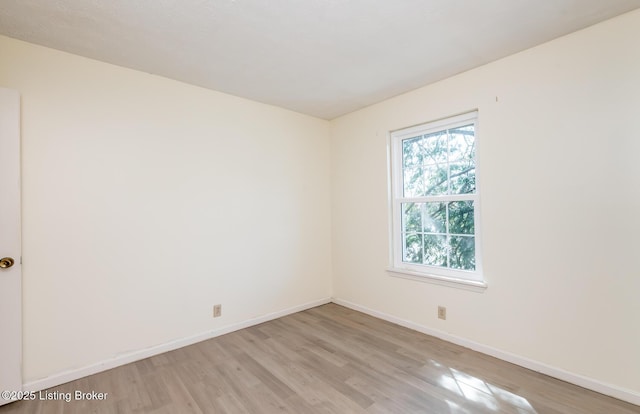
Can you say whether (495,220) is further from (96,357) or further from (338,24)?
(96,357)

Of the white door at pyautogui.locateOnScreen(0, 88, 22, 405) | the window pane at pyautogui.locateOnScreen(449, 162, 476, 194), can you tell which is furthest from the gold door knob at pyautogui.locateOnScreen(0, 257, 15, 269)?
the window pane at pyautogui.locateOnScreen(449, 162, 476, 194)

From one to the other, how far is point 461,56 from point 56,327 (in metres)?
3.84

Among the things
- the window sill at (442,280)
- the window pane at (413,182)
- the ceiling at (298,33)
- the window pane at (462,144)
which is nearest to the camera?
the ceiling at (298,33)

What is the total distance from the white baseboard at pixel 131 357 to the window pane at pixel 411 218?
1.81 m

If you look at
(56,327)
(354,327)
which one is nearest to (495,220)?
(354,327)

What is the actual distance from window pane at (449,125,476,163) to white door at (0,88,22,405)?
3.54 meters

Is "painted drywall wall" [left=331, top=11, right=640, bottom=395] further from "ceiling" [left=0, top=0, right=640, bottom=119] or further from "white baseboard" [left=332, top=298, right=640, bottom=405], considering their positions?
"ceiling" [left=0, top=0, right=640, bottom=119]

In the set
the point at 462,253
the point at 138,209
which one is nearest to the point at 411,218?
the point at 462,253

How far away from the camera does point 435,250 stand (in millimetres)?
3037

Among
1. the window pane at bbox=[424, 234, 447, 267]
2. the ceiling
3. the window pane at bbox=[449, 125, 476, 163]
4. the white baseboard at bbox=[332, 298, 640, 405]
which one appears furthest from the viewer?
the window pane at bbox=[424, 234, 447, 267]

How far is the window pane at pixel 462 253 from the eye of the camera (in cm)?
276

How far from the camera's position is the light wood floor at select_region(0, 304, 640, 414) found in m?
1.90

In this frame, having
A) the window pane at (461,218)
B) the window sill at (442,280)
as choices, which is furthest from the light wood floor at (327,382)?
the window pane at (461,218)

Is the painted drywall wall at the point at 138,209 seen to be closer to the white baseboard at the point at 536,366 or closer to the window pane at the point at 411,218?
the window pane at the point at 411,218
